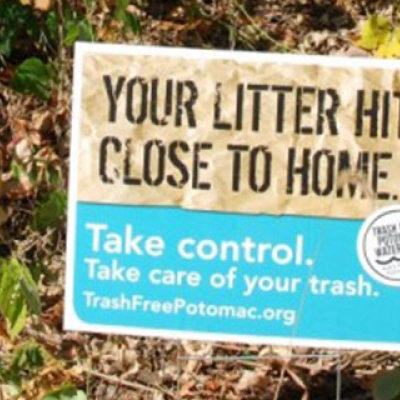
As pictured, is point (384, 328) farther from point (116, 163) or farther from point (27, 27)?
point (27, 27)

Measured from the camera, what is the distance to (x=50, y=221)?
9.20ft

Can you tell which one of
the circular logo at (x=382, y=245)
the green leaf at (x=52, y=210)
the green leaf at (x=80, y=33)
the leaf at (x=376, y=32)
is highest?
the green leaf at (x=80, y=33)

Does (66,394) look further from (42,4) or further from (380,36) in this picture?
(380,36)

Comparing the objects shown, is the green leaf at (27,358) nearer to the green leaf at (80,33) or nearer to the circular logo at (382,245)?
the green leaf at (80,33)

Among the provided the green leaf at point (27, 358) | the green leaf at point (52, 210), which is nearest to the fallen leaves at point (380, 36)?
the green leaf at point (52, 210)

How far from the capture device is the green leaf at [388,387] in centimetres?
243

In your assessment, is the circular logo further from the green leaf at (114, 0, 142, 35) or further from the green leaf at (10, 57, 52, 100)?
the green leaf at (10, 57, 52, 100)

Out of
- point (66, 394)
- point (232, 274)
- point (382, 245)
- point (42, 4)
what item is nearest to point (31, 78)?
point (42, 4)

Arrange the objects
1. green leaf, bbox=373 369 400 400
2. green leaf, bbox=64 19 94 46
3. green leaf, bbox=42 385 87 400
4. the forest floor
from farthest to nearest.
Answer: the forest floor < green leaf, bbox=64 19 94 46 < green leaf, bbox=42 385 87 400 < green leaf, bbox=373 369 400 400

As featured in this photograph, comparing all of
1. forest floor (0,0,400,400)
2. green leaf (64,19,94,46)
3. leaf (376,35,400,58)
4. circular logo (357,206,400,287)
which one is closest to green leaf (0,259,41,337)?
forest floor (0,0,400,400)

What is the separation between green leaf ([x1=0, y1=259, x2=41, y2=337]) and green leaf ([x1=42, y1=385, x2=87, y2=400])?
14 cm

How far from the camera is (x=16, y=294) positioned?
8.41ft

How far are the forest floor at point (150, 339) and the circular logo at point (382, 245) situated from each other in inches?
16.8

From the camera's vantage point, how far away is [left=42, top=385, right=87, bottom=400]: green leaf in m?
2.62
